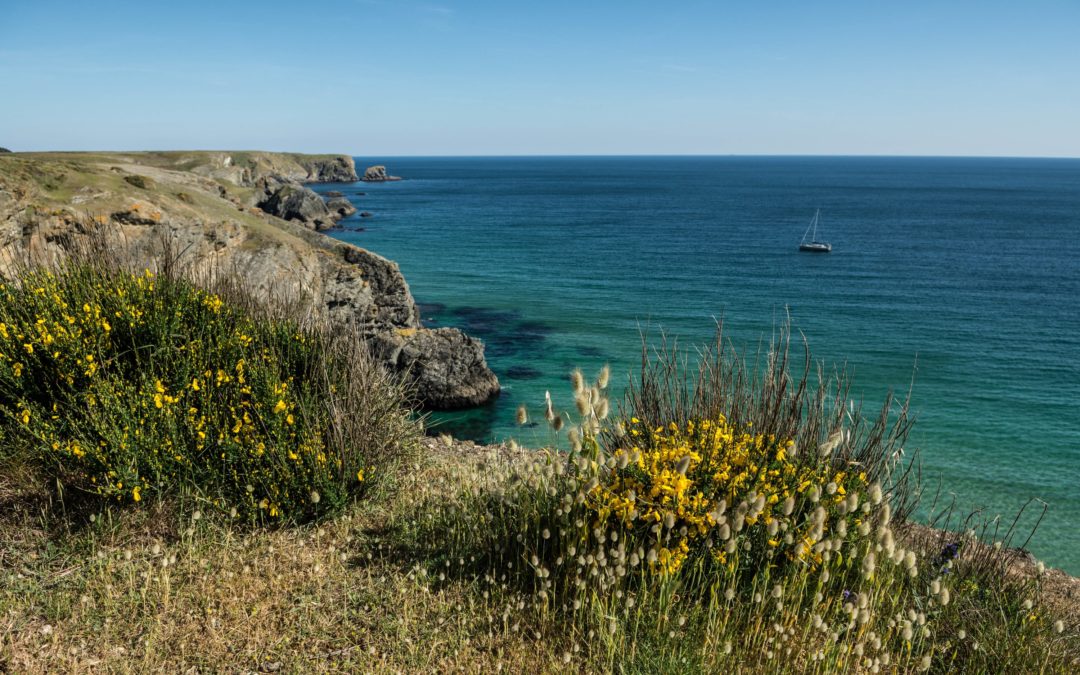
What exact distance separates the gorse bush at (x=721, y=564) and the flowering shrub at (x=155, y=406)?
1329 mm

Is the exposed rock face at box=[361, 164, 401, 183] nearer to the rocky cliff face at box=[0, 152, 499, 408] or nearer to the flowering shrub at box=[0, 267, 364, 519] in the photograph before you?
the rocky cliff face at box=[0, 152, 499, 408]

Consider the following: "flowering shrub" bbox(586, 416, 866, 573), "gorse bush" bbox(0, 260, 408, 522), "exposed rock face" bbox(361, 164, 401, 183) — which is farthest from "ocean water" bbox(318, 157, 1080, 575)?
"exposed rock face" bbox(361, 164, 401, 183)

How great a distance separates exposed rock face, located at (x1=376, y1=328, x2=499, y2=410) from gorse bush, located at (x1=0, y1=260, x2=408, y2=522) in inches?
552

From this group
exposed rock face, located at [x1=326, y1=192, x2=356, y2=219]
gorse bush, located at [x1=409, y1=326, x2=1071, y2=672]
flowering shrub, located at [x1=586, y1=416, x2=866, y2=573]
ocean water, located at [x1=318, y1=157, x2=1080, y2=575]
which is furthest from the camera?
exposed rock face, located at [x1=326, y1=192, x2=356, y2=219]

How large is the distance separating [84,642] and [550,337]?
84.6 feet

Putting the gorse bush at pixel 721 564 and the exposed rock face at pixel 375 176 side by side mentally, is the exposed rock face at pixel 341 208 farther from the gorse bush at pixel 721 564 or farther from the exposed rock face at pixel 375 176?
the exposed rock face at pixel 375 176

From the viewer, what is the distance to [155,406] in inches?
213

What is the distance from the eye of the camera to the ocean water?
19531mm

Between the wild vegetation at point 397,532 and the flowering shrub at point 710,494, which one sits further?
the flowering shrub at point 710,494

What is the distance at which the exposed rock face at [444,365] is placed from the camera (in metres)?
20.9

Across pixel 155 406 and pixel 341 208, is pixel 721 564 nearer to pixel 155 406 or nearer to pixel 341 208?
pixel 155 406

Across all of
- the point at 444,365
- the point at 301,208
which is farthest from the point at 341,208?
the point at 444,365

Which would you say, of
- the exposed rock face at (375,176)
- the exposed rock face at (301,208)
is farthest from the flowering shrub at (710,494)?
the exposed rock face at (375,176)

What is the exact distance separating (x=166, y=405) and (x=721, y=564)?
15.3 feet
